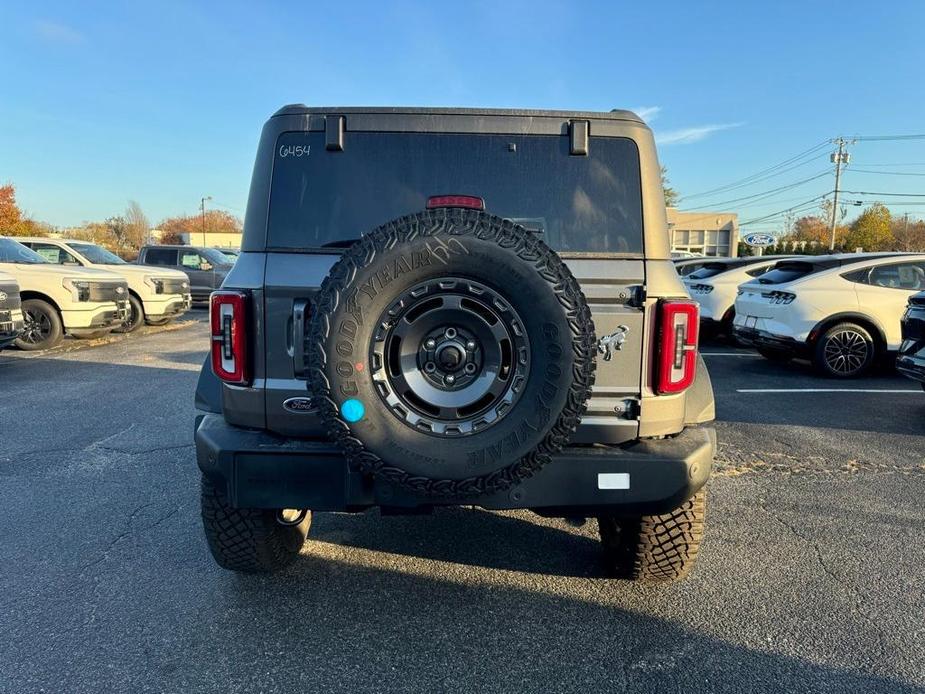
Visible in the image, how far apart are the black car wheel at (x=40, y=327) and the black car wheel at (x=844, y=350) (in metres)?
11.4

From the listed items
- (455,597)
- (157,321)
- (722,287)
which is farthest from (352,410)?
(157,321)

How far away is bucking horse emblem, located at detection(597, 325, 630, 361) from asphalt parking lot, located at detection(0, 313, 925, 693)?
3.94ft

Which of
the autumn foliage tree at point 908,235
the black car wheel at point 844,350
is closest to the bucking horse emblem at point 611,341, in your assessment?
the black car wheel at point 844,350

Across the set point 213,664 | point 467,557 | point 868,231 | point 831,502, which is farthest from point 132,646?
point 868,231

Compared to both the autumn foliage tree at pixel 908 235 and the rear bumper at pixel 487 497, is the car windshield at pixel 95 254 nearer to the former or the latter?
the rear bumper at pixel 487 497

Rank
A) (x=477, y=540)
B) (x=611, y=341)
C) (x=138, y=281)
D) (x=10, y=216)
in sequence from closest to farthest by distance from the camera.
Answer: (x=611, y=341) < (x=477, y=540) < (x=138, y=281) < (x=10, y=216)

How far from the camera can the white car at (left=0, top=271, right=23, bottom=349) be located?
25.8ft

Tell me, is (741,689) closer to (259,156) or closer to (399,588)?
(399,588)

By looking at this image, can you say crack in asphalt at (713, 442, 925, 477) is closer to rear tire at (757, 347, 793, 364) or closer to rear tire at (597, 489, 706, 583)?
rear tire at (597, 489, 706, 583)

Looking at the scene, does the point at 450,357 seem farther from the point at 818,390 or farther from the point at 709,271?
the point at 709,271

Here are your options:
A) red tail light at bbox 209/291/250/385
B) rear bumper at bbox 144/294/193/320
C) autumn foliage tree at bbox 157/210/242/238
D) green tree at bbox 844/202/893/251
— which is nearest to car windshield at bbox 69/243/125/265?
rear bumper at bbox 144/294/193/320

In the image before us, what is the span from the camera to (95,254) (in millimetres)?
12656

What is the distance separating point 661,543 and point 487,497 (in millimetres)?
1048

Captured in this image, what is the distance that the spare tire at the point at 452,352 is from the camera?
2.17 meters
